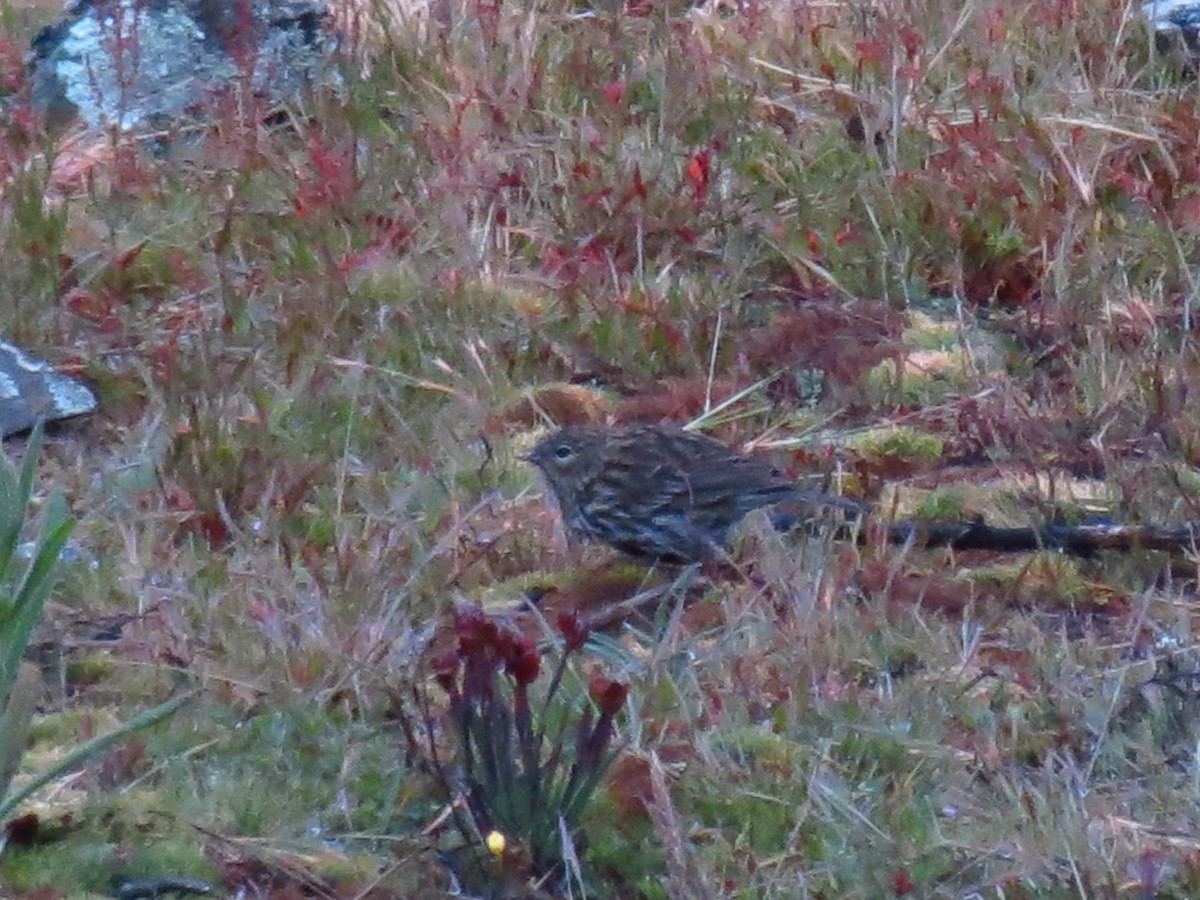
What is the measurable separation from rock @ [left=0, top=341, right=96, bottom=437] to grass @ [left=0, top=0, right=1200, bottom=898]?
0.08 m

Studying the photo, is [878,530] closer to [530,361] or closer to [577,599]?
[577,599]

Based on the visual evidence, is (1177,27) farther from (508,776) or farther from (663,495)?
(508,776)

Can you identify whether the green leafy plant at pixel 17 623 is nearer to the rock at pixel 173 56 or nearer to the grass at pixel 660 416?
the grass at pixel 660 416

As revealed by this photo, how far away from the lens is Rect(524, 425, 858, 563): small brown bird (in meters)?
5.43

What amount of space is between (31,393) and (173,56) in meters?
2.48

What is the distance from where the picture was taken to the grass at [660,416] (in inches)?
155


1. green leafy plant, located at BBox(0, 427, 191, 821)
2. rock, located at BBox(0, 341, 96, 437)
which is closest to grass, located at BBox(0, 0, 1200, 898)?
rock, located at BBox(0, 341, 96, 437)

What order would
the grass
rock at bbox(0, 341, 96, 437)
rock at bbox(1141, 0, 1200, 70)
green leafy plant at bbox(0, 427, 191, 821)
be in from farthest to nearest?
rock at bbox(1141, 0, 1200, 70) < rock at bbox(0, 341, 96, 437) < the grass < green leafy plant at bbox(0, 427, 191, 821)

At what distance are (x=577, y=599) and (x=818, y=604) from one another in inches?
28.3

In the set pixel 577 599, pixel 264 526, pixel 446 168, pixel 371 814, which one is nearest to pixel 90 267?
pixel 446 168

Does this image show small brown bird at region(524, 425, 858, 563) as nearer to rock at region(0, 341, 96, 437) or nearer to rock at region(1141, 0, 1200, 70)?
rock at region(0, 341, 96, 437)

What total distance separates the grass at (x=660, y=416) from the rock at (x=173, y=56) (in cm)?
21

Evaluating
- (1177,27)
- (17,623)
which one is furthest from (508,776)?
(1177,27)

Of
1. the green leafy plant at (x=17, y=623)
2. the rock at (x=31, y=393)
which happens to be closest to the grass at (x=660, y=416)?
the rock at (x=31, y=393)
